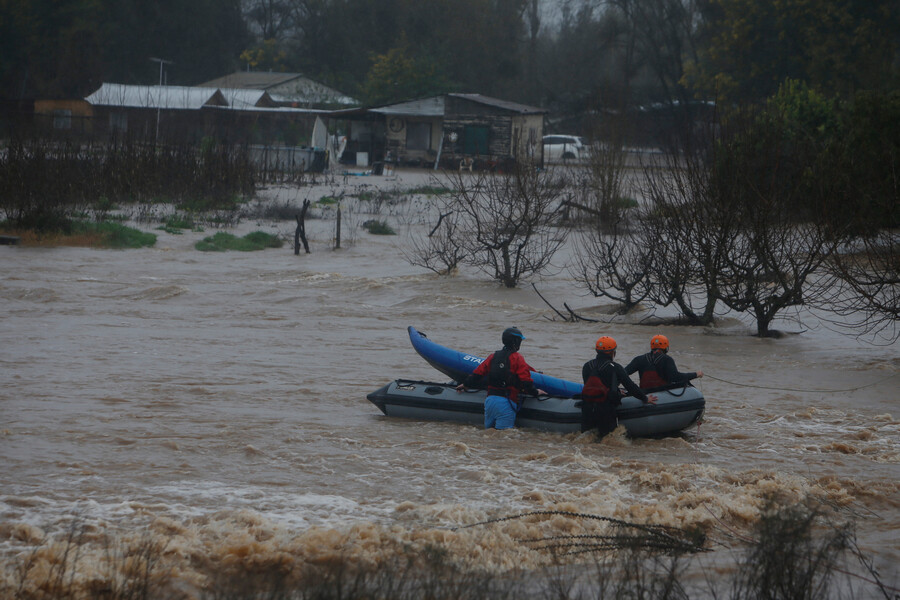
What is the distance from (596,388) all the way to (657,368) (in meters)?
0.93

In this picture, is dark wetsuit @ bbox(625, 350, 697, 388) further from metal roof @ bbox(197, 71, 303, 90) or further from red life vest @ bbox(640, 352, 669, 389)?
metal roof @ bbox(197, 71, 303, 90)

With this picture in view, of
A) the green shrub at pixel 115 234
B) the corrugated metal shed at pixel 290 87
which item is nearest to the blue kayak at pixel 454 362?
the green shrub at pixel 115 234

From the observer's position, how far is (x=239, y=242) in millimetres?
23797

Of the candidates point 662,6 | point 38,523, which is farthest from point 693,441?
point 662,6

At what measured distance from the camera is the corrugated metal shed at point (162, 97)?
158ft

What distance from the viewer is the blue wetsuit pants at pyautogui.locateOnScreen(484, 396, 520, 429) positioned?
9461 millimetres

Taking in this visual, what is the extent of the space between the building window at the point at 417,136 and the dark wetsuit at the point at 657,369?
3977 centimetres

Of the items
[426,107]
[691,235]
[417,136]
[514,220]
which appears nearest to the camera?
[691,235]

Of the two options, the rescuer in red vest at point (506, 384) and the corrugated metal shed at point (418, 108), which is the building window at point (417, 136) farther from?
the rescuer in red vest at point (506, 384)

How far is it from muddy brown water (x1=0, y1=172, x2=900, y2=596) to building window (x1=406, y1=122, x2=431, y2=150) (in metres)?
32.1

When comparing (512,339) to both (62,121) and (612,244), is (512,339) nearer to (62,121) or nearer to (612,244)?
(612,244)

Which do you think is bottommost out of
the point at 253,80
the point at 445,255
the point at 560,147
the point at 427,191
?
the point at 445,255

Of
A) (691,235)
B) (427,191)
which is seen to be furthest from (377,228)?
(691,235)

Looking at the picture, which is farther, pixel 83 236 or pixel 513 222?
pixel 83 236
